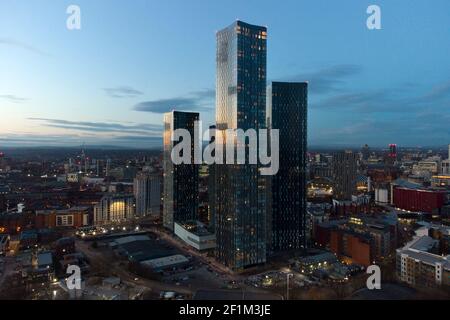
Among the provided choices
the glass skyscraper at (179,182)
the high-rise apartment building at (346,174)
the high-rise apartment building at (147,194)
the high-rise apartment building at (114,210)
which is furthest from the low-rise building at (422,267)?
the high-rise apartment building at (114,210)

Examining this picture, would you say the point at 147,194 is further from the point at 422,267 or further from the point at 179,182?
the point at 422,267

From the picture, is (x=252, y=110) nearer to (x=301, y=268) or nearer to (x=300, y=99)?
(x=300, y=99)

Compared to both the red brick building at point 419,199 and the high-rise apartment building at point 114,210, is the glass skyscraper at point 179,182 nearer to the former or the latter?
the high-rise apartment building at point 114,210

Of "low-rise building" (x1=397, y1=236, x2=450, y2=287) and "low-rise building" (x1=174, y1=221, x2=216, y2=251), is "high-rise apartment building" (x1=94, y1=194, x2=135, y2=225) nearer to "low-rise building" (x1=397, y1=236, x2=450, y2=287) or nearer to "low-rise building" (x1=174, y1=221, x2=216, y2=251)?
"low-rise building" (x1=174, y1=221, x2=216, y2=251)

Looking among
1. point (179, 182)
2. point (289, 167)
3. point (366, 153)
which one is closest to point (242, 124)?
point (289, 167)

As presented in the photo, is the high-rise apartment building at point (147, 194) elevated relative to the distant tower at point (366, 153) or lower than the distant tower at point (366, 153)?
lower

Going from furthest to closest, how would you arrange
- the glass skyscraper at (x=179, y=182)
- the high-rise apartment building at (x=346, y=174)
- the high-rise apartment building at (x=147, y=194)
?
the high-rise apartment building at (x=346, y=174), the high-rise apartment building at (x=147, y=194), the glass skyscraper at (x=179, y=182)

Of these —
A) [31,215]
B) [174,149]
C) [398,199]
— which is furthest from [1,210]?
[398,199]

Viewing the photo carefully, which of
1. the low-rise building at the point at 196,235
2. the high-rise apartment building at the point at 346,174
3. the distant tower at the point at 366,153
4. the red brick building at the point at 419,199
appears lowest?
the low-rise building at the point at 196,235
